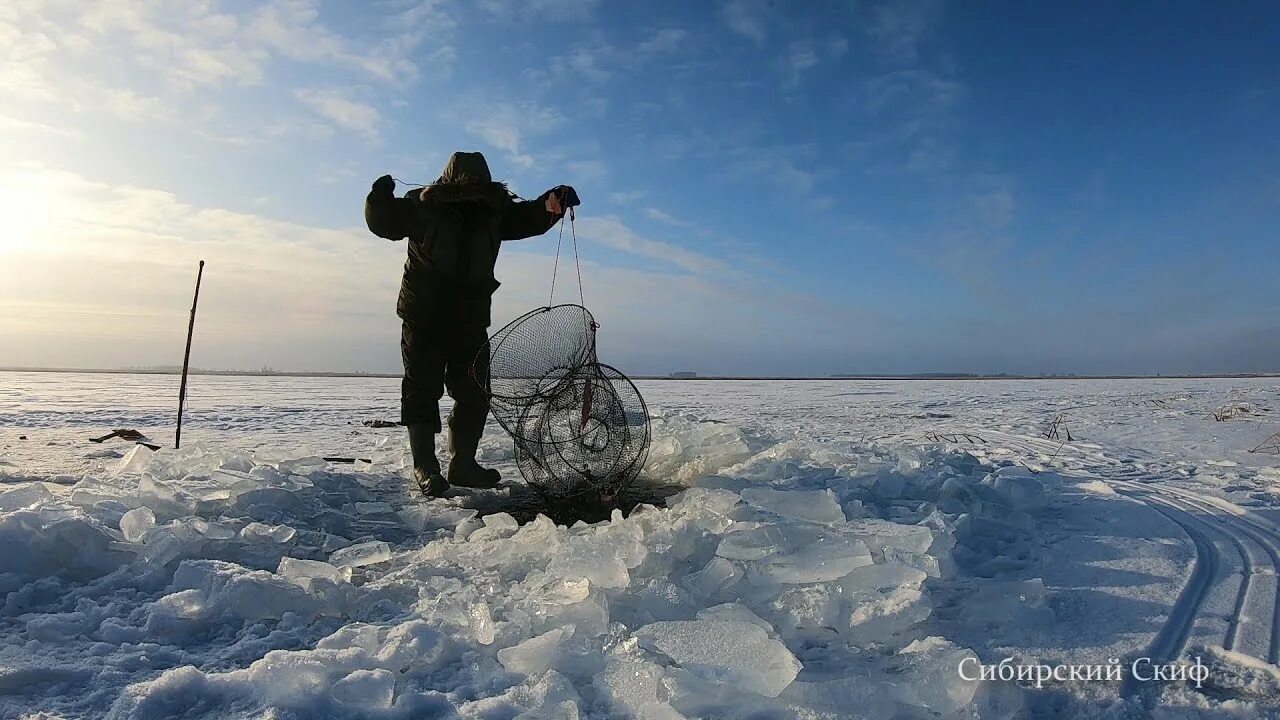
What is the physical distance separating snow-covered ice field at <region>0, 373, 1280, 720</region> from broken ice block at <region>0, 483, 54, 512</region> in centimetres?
2

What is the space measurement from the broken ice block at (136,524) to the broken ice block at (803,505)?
247 cm

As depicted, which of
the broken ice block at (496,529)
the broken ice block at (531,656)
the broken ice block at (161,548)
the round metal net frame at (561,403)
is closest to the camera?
the broken ice block at (531,656)

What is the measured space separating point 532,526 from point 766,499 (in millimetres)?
1078

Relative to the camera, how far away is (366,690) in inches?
63.4

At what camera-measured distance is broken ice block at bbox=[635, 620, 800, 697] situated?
1.61 m

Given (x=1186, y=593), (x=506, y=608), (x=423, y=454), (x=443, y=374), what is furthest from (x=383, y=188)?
(x=1186, y=593)

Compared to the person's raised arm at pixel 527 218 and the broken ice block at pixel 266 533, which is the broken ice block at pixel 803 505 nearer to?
the broken ice block at pixel 266 533

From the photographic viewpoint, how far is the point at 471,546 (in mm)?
2777

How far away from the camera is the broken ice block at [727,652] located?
1.61 m

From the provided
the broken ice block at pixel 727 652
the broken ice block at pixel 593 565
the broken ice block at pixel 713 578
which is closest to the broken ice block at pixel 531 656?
the broken ice block at pixel 727 652

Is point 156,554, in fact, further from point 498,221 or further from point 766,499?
point 498,221

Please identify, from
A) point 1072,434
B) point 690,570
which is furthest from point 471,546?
point 1072,434

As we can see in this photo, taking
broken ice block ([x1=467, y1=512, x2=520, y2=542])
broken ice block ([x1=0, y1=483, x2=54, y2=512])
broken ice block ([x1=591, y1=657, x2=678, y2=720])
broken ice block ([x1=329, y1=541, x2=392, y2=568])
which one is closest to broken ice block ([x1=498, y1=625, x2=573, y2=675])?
broken ice block ([x1=591, y1=657, x2=678, y2=720])

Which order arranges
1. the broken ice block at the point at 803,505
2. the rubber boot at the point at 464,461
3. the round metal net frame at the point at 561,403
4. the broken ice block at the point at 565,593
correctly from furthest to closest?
the rubber boot at the point at 464,461 → the round metal net frame at the point at 561,403 → the broken ice block at the point at 803,505 → the broken ice block at the point at 565,593
